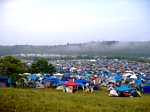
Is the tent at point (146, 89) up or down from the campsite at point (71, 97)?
down

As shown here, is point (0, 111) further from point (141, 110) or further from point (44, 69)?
point (44, 69)

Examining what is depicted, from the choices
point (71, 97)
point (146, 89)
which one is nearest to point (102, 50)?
point (146, 89)

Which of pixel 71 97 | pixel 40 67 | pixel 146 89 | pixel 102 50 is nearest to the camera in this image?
pixel 71 97

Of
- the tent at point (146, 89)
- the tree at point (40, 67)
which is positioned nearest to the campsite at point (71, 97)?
the tent at point (146, 89)

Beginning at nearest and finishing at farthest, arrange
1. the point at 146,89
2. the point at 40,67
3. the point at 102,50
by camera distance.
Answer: the point at 146,89
the point at 40,67
the point at 102,50

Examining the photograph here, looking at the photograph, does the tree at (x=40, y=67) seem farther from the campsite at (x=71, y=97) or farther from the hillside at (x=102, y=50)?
the hillside at (x=102, y=50)

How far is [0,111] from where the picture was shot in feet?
19.6

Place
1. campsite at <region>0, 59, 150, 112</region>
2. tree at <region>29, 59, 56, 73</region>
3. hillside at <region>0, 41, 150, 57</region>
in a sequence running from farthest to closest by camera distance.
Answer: hillside at <region>0, 41, 150, 57</region>, tree at <region>29, 59, 56, 73</region>, campsite at <region>0, 59, 150, 112</region>

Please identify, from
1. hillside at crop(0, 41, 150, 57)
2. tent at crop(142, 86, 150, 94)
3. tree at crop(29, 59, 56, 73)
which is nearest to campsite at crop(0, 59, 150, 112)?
tent at crop(142, 86, 150, 94)

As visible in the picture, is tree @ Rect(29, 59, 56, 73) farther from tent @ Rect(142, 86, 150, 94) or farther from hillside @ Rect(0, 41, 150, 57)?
hillside @ Rect(0, 41, 150, 57)

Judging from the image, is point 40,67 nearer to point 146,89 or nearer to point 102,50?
point 146,89

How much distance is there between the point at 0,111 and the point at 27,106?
120 cm

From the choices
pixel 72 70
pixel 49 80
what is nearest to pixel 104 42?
pixel 72 70

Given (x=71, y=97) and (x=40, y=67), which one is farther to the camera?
(x=40, y=67)
